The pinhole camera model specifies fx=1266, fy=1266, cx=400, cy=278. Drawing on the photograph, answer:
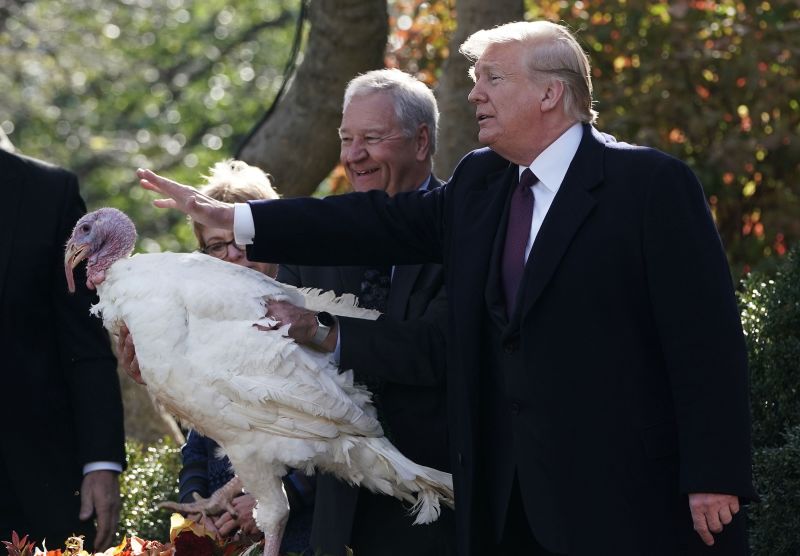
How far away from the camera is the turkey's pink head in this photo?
166 inches

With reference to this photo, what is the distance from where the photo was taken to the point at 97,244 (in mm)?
4230

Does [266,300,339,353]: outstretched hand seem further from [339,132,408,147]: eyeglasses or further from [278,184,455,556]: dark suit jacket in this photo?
[339,132,408,147]: eyeglasses

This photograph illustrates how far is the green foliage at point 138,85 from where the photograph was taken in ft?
57.2

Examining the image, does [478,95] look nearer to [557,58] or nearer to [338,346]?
[557,58]

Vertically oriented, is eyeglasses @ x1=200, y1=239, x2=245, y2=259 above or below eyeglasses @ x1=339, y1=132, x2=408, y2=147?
below

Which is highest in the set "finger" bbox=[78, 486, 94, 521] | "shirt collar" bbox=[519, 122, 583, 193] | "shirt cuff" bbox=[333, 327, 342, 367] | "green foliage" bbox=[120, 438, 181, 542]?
"shirt collar" bbox=[519, 122, 583, 193]

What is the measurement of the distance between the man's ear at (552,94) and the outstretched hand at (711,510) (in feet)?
3.75

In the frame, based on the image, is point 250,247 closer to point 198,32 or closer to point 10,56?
point 10,56

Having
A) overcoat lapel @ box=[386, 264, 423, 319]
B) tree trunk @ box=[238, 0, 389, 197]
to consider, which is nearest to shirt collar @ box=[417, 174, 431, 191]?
overcoat lapel @ box=[386, 264, 423, 319]

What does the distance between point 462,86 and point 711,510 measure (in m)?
3.93

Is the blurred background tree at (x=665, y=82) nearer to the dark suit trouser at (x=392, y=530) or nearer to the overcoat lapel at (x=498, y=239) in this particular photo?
the overcoat lapel at (x=498, y=239)

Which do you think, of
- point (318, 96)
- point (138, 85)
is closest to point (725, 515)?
point (318, 96)

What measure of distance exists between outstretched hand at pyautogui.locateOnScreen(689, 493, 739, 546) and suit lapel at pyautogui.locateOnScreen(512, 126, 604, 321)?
26.4 inches

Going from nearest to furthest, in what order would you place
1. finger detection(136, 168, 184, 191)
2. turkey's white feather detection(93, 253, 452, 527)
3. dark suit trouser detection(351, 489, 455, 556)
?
finger detection(136, 168, 184, 191)
turkey's white feather detection(93, 253, 452, 527)
dark suit trouser detection(351, 489, 455, 556)
